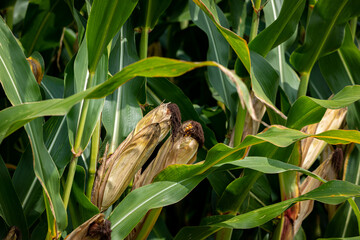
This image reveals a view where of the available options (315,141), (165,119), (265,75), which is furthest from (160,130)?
(315,141)

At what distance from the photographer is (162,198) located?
0.70 metres

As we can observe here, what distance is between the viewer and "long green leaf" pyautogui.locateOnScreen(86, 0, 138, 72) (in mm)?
672

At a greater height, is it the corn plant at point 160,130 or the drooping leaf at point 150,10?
the drooping leaf at point 150,10

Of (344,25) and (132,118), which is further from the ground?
(344,25)

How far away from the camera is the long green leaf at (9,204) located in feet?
2.39

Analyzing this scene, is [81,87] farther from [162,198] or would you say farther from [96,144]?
[162,198]

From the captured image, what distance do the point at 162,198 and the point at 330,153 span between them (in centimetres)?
49

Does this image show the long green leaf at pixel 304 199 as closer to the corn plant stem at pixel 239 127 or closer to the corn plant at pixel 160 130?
the corn plant at pixel 160 130

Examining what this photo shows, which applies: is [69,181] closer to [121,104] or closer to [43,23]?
[121,104]

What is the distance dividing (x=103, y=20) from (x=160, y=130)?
0.19m

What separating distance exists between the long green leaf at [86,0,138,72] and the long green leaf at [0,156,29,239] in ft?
0.79

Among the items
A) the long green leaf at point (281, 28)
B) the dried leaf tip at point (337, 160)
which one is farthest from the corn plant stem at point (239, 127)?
the dried leaf tip at point (337, 160)

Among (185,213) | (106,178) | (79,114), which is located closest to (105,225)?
(106,178)

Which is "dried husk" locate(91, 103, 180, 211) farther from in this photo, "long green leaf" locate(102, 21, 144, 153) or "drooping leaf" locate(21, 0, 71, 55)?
"drooping leaf" locate(21, 0, 71, 55)
